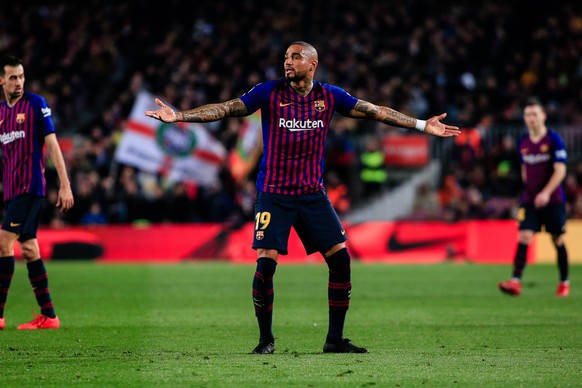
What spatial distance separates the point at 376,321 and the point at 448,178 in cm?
1504

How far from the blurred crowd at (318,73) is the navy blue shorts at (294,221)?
1570 cm

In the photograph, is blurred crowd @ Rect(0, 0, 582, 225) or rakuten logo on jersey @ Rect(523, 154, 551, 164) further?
blurred crowd @ Rect(0, 0, 582, 225)

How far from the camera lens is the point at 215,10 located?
32094 mm

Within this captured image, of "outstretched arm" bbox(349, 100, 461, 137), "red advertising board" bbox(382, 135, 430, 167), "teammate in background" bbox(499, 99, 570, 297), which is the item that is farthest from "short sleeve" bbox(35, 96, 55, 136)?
"red advertising board" bbox(382, 135, 430, 167)

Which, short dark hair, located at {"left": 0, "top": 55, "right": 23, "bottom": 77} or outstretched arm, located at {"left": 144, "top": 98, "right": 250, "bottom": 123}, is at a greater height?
short dark hair, located at {"left": 0, "top": 55, "right": 23, "bottom": 77}

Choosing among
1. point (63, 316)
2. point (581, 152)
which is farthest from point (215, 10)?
point (63, 316)

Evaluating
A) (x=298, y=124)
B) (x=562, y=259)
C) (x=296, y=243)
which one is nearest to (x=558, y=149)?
(x=562, y=259)

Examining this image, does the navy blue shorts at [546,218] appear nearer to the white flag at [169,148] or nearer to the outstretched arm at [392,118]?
the outstretched arm at [392,118]

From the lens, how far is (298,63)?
881cm

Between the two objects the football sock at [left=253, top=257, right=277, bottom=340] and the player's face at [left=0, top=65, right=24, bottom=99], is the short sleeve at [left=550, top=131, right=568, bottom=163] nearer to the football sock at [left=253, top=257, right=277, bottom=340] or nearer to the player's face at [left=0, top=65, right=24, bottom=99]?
the football sock at [left=253, top=257, right=277, bottom=340]

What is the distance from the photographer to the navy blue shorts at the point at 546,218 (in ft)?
49.1

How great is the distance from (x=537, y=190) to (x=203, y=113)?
744 centimetres

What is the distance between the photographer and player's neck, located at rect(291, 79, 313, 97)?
8953mm

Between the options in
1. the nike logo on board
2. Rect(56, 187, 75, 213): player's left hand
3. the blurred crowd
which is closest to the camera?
Rect(56, 187, 75, 213): player's left hand
